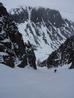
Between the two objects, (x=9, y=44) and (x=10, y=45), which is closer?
(x=9, y=44)

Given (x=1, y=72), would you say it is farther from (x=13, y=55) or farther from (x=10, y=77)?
(x=13, y=55)

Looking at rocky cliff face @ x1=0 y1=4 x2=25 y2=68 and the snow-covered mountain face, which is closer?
rocky cliff face @ x1=0 y1=4 x2=25 y2=68

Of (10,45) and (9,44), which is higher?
(9,44)

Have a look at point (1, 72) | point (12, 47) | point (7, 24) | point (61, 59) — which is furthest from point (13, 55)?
point (61, 59)

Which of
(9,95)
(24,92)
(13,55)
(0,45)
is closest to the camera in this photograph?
(9,95)

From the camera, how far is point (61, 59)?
465 feet

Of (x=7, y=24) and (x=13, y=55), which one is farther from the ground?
(x=7, y=24)

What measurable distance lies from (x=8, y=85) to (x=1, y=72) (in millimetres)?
2203

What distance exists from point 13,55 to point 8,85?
56.0 meters

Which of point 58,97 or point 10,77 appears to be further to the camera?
point 10,77

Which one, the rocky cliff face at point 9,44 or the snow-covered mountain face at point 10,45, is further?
Answer: the snow-covered mountain face at point 10,45

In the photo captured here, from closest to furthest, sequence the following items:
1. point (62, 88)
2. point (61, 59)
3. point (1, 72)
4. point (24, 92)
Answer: point (24, 92) → point (62, 88) → point (1, 72) → point (61, 59)

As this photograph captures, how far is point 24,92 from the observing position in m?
9.73

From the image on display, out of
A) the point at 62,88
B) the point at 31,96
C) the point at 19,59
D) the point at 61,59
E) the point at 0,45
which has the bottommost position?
the point at 61,59
